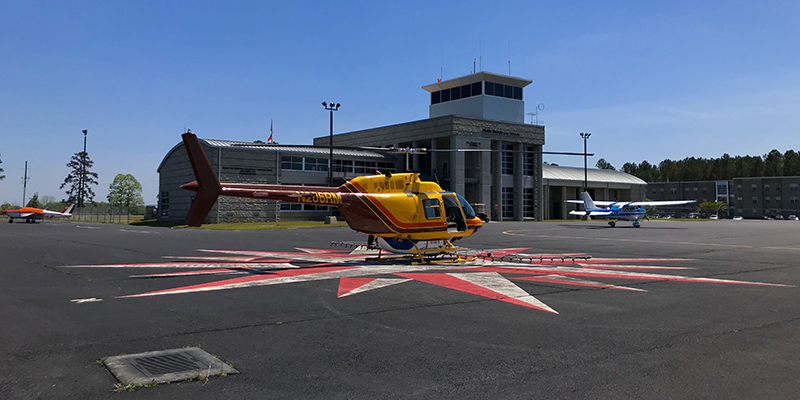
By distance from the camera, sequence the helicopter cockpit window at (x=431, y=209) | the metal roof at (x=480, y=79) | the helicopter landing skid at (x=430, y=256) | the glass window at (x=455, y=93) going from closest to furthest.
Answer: the helicopter landing skid at (x=430, y=256), the helicopter cockpit window at (x=431, y=209), the metal roof at (x=480, y=79), the glass window at (x=455, y=93)

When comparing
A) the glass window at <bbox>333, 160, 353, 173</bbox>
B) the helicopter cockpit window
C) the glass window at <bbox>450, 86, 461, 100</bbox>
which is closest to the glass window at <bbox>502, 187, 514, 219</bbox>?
the glass window at <bbox>450, 86, 461, 100</bbox>

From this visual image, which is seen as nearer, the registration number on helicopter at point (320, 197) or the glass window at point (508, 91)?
the registration number on helicopter at point (320, 197)

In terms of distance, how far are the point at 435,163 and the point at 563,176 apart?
2494 cm

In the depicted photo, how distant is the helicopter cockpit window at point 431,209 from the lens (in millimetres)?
16703

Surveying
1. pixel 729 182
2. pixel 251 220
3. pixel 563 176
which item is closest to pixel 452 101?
pixel 563 176

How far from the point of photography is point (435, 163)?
63.5 meters

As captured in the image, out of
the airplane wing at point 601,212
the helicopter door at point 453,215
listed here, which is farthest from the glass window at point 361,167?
the helicopter door at point 453,215

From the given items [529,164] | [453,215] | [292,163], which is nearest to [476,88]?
[529,164]

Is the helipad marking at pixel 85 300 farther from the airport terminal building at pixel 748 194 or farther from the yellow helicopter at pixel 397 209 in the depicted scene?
the airport terminal building at pixel 748 194

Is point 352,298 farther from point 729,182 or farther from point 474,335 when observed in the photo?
point 729,182

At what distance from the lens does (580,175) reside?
263ft

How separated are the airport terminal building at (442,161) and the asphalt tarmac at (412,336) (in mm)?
41163

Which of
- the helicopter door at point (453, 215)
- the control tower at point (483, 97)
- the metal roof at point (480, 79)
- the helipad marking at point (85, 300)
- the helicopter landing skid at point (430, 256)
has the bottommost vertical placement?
the helipad marking at point (85, 300)

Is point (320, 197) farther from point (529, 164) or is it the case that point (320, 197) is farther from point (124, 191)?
point (124, 191)
